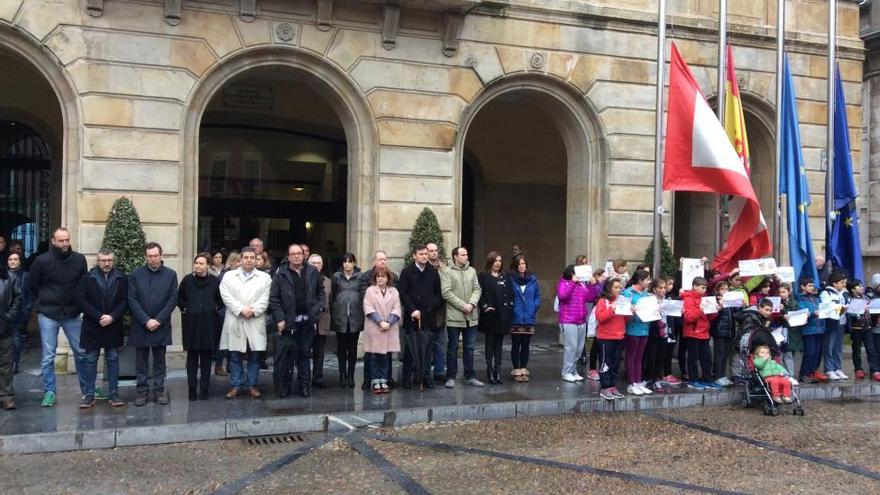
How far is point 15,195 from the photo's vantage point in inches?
615

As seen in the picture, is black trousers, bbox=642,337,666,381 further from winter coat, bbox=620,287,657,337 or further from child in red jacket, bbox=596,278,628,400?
child in red jacket, bbox=596,278,628,400

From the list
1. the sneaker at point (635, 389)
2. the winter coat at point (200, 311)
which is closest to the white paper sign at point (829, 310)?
the sneaker at point (635, 389)

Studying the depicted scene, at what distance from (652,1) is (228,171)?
9.66 metres

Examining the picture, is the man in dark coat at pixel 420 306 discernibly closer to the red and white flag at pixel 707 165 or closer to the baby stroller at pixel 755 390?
the baby stroller at pixel 755 390

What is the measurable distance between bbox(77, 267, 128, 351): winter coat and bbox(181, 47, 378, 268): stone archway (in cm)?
302

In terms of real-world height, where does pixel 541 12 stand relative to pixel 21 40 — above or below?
above

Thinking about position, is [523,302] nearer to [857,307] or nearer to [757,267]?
[757,267]

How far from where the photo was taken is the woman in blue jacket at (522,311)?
1041 cm

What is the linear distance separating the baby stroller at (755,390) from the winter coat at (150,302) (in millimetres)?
7294

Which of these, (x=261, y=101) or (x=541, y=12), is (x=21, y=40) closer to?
(x=261, y=101)

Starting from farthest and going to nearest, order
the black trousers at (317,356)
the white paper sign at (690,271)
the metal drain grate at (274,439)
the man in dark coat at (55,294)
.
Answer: the white paper sign at (690,271)
the black trousers at (317,356)
the man in dark coat at (55,294)
the metal drain grate at (274,439)

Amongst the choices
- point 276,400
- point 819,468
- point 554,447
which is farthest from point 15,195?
point 819,468

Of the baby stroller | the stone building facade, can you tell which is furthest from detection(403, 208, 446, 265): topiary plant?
the baby stroller

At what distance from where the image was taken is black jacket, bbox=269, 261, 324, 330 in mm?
9180
